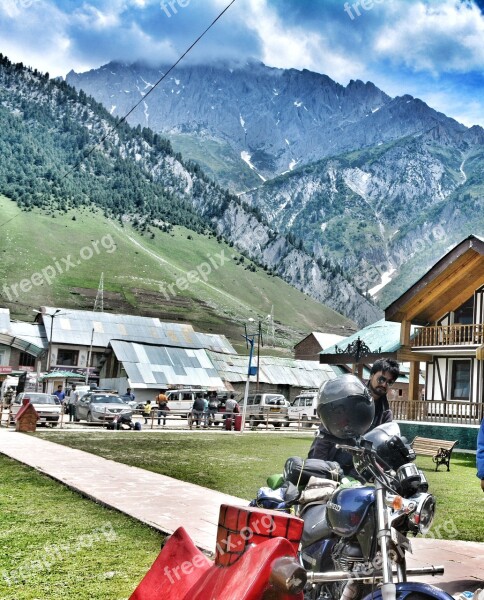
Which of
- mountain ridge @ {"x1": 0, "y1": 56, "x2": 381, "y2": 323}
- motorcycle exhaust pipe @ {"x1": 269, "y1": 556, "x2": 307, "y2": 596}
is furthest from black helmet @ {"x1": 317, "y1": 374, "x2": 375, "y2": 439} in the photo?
mountain ridge @ {"x1": 0, "y1": 56, "x2": 381, "y2": 323}

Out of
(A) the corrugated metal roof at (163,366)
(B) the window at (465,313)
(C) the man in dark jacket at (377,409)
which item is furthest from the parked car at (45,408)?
(A) the corrugated metal roof at (163,366)

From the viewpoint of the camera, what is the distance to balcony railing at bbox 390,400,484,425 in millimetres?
23516

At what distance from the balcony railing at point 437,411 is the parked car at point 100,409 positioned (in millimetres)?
11624

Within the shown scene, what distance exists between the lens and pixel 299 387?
208ft

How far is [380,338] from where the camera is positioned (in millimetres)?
27859

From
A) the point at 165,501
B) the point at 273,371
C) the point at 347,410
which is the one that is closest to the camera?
the point at 347,410

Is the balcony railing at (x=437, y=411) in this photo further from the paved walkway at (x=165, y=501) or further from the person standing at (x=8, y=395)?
the person standing at (x=8, y=395)

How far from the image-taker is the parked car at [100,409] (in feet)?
94.2

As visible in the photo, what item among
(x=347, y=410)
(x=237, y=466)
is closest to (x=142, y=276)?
(x=237, y=466)

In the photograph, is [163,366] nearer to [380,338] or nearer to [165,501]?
[380,338]

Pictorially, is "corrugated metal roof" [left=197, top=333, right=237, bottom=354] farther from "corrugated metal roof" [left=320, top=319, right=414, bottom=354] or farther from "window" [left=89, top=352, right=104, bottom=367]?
"corrugated metal roof" [left=320, top=319, right=414, bottom=354]

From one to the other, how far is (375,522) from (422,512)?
233 mm

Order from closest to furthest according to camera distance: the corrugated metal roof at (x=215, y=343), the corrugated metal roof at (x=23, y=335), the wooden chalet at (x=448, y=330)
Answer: the wooden chalet at (x=448, y=330)
the corrugated metal roof at (x=23, y=335)
the corrugated metal roof at (x=215, y=343)

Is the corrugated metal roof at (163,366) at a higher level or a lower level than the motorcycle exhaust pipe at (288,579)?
higher
